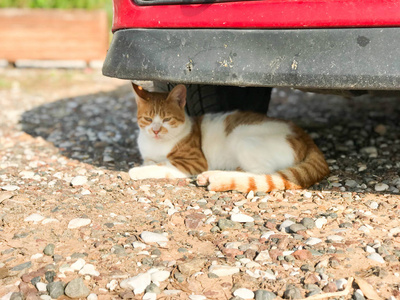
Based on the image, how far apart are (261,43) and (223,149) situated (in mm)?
1152

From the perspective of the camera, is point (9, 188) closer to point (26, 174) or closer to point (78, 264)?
point (26, 174)

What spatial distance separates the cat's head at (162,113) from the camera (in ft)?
11.4

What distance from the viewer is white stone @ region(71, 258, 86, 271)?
2.05m

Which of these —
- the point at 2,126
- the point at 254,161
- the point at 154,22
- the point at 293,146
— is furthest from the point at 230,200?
the point at 2,126

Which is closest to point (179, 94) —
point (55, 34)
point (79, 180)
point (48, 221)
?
point (79, 180)

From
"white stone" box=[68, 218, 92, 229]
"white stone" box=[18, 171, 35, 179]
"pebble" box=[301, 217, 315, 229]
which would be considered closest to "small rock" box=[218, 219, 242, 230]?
"pebble" box=[301, 217, 315, 229]

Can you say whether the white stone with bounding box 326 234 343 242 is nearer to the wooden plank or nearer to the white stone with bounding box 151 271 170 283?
the white stone with bounding box 151 271 170 283

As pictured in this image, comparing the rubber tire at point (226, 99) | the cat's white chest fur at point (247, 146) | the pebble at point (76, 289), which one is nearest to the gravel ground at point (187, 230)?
the pebble at point (76, 289)

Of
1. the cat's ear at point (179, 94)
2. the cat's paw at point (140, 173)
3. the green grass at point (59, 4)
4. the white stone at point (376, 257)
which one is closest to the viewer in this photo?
the white stone at point (376, 257)

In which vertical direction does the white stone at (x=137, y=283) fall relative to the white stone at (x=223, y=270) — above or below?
below

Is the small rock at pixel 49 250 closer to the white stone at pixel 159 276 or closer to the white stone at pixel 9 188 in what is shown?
the white stone at pixel 159 276

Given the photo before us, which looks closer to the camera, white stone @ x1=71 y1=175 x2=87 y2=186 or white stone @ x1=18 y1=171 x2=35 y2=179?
white stone @ x1=71 y1=175 x2=87 y2=186

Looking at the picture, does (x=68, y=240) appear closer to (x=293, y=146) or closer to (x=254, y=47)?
(x=254, y=47)

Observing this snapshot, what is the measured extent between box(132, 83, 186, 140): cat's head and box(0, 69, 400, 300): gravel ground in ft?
1.19
